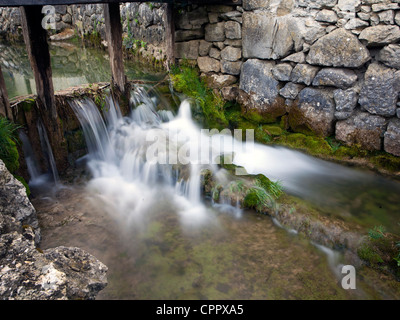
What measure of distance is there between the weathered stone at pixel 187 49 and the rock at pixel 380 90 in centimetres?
364

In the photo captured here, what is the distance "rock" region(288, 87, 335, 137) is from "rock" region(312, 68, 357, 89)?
178 mm

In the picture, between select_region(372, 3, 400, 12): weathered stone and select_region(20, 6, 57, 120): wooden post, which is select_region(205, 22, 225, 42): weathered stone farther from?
select_region(20, 6, 57, 120): wooden post

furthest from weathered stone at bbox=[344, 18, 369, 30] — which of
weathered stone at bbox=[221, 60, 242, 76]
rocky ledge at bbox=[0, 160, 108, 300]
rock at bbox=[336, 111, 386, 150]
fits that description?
rocky ledge at bbox=[0, 160, 108, 300]

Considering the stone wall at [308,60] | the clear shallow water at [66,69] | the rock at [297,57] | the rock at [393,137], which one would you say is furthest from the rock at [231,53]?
the rock at [393,137]

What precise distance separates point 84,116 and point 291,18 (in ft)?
13.3

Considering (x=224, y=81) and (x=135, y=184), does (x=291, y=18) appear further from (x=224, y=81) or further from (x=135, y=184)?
(x=135, y=184)

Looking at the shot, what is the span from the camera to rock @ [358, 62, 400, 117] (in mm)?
4789

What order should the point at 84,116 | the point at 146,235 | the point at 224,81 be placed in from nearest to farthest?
the point at 146,235 < the point at 84,116 < the point at 224,81

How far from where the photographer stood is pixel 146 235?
4102mm

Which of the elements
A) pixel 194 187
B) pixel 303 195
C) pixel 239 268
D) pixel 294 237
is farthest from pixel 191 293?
pixel 303 195

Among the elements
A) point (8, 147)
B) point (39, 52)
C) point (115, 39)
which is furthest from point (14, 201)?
point (115, 39)

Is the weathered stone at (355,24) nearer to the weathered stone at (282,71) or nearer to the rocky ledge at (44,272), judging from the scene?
the weathered stone at (282,71)

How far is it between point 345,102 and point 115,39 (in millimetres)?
4287

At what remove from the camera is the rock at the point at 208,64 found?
6933mm
